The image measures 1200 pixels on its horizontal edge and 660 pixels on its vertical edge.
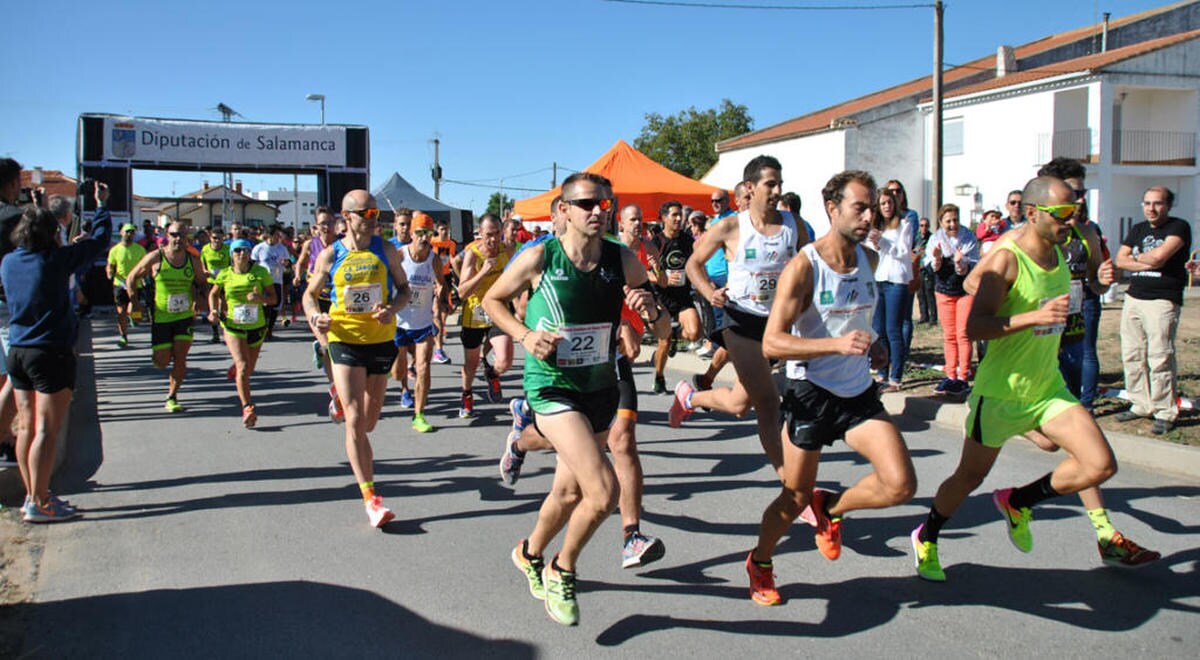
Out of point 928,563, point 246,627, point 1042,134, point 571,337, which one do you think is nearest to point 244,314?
point 246,627

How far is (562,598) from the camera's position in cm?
395

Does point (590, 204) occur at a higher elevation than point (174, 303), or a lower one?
higher

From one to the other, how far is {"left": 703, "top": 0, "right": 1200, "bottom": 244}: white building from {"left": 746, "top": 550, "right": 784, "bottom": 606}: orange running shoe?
1170 inches

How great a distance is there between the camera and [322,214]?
920cm

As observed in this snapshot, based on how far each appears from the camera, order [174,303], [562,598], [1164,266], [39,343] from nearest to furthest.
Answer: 1. [562,598]
2. [39,343]
3. [1164,266]
4. [174,303]

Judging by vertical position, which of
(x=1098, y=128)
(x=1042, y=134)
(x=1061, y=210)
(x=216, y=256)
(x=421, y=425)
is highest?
(x=1098, y=128)

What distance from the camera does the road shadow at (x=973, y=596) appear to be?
3.91m

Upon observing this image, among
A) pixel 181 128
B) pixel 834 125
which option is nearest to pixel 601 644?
pixel 181 128

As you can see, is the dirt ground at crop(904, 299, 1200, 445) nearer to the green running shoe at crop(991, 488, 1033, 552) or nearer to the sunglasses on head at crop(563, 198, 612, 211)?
the green running shoe at crop(991, 488, 1033, 552)

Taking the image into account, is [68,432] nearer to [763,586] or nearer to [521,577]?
[521,577]

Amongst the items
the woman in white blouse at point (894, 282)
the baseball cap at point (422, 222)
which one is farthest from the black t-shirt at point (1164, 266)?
the baseball cap at point (422, 222)

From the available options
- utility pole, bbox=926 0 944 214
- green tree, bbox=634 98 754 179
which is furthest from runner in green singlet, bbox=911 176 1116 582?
green tree, bbox=634 98 754 179

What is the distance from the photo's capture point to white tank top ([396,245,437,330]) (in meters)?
8.26

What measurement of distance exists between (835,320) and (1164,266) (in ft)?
14.7
